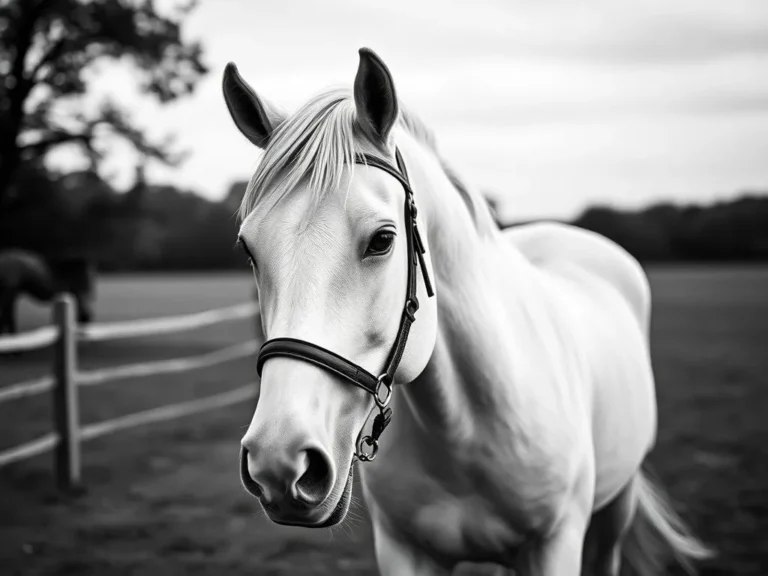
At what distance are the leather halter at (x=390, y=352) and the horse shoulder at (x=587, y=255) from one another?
5.57 ft

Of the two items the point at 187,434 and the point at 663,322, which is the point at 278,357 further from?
the point at 663,322

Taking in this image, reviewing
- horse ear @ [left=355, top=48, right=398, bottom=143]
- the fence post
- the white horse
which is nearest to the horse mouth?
the white horse

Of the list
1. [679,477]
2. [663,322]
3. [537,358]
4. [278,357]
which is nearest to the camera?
[278,357]

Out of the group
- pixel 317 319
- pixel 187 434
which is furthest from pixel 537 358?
pixel 187 434

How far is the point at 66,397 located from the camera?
525 cm

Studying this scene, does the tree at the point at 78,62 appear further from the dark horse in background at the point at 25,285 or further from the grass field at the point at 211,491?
the grass field at the point at 211,491

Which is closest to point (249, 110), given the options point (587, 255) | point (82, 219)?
point (587, 255)

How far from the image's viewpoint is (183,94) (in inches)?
615

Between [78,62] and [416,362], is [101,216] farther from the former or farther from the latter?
[416,362]

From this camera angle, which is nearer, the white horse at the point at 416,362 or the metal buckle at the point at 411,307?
the white horse at the point at 416,362

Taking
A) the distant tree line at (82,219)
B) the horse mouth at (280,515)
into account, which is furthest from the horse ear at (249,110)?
the distant tree line at (82,219)

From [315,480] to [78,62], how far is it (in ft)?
55.2

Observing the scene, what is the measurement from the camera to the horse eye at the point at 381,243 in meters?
1.40

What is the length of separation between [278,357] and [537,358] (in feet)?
3.15
